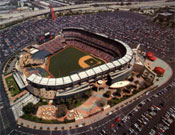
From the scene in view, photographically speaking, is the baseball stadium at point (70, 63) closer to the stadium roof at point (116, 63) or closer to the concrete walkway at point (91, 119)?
the stadium roof at point (116, 63)

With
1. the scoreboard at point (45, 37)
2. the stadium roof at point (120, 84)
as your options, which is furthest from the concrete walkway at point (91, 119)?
the scoreboard at point (45, 37)

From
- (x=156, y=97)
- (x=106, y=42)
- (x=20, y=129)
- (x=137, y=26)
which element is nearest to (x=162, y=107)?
(x=156, y=97)

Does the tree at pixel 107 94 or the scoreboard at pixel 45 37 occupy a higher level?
the scoreboard at pixel 45 37

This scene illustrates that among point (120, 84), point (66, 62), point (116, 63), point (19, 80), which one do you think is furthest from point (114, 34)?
point (19, 80)

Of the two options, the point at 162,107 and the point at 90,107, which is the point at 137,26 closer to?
the point at 162,107

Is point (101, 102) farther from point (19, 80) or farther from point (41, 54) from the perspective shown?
point (41, 54)

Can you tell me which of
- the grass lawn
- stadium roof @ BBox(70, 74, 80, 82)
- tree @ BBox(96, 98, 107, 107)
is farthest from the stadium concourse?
stadium roof @ BBox(70, 74, 80, 82)

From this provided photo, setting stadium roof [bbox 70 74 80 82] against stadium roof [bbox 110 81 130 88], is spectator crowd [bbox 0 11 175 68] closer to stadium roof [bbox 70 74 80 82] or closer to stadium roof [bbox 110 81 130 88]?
stadium roof [bbox 110 81 130 88]
